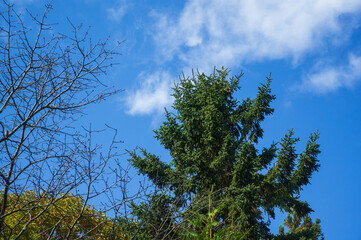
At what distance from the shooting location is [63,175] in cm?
531

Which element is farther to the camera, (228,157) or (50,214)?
(228,157)

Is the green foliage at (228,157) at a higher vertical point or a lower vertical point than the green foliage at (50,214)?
higher

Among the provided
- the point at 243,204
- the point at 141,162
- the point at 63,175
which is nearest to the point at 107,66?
the point at 63,175

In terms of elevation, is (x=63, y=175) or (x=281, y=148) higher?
(x=281, y=148)

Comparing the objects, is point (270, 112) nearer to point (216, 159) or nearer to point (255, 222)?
point (216, 159)

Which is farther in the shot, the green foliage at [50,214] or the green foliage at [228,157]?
the green foliage at [228,157]

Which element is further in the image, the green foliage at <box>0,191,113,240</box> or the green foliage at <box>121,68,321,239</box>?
the green foliage at <box>121,68,321,239</box>

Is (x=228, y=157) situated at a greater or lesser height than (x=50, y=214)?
greater

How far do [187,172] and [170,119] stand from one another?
7.77 feet

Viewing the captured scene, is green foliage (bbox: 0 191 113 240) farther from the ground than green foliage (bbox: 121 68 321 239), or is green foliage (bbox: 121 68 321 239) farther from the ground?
green foliage (bbox: 121 68 321 239)

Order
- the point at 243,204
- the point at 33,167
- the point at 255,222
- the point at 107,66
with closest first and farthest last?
the point at 33,167
the point at 107,66
the point at 243,204
the point at 255,222

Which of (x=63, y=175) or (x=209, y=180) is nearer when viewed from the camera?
(x=63, y=175)

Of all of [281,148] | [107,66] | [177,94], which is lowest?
[107,66]

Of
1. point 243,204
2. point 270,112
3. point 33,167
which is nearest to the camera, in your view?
point 33,167
